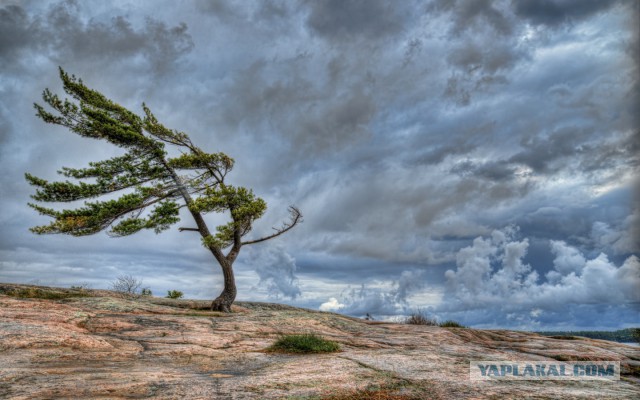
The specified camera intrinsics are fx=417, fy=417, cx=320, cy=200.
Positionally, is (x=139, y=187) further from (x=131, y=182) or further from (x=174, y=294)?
(x=174, y=294)

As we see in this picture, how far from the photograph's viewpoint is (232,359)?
10.1m

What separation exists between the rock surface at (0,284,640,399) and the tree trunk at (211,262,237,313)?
427cm

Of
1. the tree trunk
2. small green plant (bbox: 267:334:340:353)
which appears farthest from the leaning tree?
small green plant (bbox: 267:334:340:353)

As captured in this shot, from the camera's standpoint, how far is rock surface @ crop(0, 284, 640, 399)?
6.57 m

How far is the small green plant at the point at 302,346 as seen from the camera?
1122 centimetres

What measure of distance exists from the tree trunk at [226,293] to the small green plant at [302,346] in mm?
11298

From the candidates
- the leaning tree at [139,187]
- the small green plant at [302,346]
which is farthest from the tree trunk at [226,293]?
the small green plant at [302,346]

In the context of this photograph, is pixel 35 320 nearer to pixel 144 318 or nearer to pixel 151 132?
pixel 144 318

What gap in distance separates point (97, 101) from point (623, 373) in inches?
1045

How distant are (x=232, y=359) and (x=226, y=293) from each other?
1319cm

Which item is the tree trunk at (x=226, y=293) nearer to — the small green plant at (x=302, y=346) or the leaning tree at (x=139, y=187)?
the leaning tree at (x=139, y=187)

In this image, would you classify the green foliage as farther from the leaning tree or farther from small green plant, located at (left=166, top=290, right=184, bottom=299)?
small green plant, located at (left=166, top=290, right=184, bottom=299)

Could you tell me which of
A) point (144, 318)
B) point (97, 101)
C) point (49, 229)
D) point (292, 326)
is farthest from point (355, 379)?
point (97, 101)

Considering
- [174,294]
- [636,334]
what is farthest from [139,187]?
[636,334]
